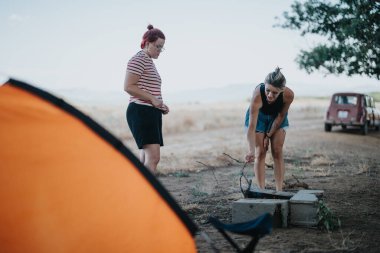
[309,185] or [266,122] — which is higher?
[266,122]

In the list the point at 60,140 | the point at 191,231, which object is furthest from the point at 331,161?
the point at 60,140

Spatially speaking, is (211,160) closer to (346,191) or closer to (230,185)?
(230,185)

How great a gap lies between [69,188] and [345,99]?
16.5 meters

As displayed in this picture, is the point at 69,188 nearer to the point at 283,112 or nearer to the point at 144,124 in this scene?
the point at 144,124

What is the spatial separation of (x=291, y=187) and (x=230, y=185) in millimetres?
1084

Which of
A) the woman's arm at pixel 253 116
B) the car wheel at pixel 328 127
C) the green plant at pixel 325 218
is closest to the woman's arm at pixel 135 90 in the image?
the woman's arm at pixel 253 116

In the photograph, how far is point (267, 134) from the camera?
514cm

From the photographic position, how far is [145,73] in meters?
4.20

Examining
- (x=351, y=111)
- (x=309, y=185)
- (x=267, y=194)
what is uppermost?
(x=351, y=111)

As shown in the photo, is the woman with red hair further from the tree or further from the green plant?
the tree

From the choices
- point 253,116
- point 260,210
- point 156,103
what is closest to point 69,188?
point 156,103

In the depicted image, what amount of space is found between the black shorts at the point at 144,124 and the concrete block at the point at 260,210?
1.09m

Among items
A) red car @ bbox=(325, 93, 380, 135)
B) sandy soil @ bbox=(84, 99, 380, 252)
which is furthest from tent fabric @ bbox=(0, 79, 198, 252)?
red car @ bbox=(325, 93, 380, 135)

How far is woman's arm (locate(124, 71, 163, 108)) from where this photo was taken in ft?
13.2
